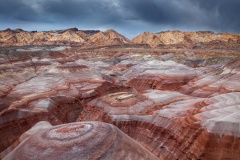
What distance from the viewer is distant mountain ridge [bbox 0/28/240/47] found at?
134 meters

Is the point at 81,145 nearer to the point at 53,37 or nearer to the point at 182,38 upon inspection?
the point at 182,38

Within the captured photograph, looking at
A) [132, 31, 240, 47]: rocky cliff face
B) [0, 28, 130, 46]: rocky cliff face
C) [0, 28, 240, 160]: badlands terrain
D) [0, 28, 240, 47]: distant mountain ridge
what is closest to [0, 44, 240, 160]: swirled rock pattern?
[0, 28, 240, 160]: badlands terrain

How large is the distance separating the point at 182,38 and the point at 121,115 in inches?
5083

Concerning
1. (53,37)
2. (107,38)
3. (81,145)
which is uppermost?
(107,38)

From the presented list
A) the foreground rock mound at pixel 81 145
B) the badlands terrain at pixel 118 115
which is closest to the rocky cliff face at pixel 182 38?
the badlands terrain at pixel 118 115

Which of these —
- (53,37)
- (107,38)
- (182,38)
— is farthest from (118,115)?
(53,37)

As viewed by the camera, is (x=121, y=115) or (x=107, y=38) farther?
(x=107, y=38)

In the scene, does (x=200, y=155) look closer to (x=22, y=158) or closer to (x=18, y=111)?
(x=22, y=158)

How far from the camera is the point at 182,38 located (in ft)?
451

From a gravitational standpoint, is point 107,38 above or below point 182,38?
below

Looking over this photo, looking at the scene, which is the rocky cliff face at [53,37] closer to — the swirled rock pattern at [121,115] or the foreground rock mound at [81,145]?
the swirled rock pattern at [121,115]

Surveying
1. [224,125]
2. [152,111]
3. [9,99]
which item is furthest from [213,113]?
[9,99]

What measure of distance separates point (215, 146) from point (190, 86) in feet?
42.5

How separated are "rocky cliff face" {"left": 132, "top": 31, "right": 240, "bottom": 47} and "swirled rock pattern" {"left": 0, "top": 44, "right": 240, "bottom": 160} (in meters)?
106
